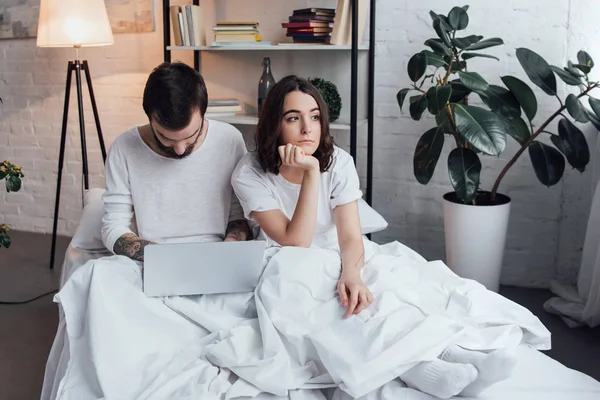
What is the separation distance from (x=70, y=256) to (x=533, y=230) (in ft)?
6.43

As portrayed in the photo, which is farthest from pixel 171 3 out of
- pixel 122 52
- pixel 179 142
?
pixel 179 142

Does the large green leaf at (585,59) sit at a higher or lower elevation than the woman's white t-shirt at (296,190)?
higher

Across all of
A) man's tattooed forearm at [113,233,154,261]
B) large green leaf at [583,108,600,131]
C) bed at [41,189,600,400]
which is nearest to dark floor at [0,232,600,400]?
bed at [41,189,600,400]

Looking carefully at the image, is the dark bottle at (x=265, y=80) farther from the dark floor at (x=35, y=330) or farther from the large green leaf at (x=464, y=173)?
the dark floor at (x=35, y=330)

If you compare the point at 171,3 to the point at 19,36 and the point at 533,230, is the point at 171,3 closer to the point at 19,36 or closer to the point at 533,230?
the point at 19,36

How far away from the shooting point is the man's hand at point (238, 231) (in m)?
2.21

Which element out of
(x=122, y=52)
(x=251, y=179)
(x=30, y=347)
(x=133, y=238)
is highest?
(x=122, y=52)

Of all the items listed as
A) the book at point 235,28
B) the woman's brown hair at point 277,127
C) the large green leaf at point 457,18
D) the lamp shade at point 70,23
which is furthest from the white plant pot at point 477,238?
the lamp shade at point 70,23

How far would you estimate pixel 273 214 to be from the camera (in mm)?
2051

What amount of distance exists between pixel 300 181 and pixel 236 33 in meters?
1.18

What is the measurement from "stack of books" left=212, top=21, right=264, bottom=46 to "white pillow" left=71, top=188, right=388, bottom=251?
95cm

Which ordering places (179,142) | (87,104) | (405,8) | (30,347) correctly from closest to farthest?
(179,142), (30,347), (405,8), (87,104)

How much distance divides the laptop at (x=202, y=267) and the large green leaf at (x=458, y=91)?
1.22m

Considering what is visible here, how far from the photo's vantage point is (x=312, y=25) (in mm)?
2949
